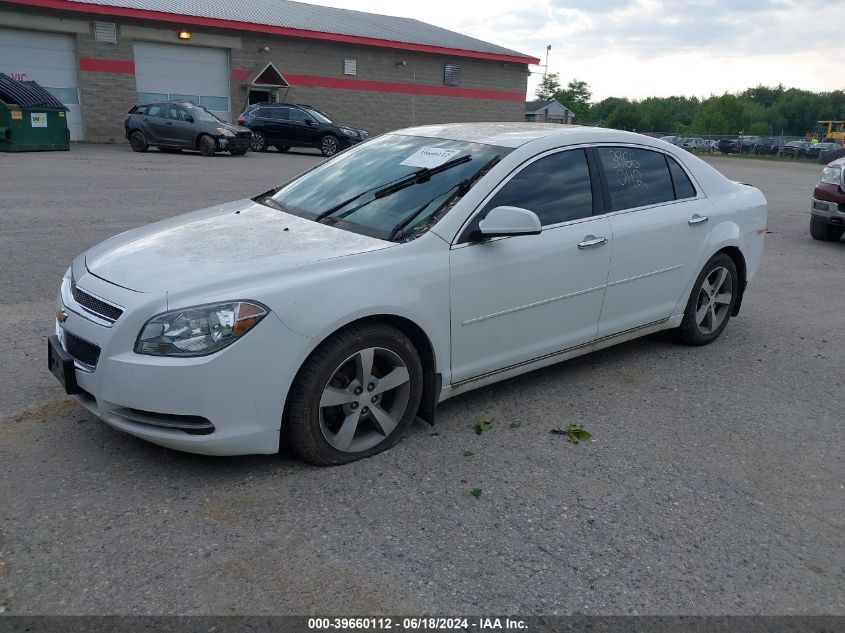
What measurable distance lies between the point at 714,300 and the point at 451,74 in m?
31.8

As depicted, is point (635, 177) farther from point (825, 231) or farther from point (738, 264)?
point (825, 231)

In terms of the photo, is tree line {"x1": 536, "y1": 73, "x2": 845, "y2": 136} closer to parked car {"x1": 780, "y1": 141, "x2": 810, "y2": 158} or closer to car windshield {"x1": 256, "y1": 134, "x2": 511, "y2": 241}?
parked car {"x1": 780, "y1": 141, "x2": 810, "y2": 158}

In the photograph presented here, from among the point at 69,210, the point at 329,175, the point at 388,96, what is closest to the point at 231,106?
the point at 388,96

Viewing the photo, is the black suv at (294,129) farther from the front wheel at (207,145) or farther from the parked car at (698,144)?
the parked car at (698,144)

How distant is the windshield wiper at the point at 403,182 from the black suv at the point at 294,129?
2034 cm

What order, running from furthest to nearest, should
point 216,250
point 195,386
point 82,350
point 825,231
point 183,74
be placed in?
1. point 183,74
2. point 825,231
3. point 216,250
4. point 82,350
5. point 195,386

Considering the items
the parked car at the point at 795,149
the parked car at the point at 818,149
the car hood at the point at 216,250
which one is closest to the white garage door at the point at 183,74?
the car hood at the point at 216,250

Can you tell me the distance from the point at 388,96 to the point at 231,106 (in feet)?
25.6

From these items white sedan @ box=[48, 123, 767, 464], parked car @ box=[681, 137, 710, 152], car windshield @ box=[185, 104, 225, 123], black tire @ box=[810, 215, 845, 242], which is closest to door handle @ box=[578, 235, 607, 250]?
white sedan @ box=[48, 123, 767, 464]

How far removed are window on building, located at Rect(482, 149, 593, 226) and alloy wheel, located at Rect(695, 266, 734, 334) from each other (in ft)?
4.76

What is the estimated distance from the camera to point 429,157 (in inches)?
170

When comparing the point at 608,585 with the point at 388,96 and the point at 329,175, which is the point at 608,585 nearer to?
the point at 329,175

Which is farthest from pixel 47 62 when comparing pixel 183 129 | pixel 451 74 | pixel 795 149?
pixel 795 149

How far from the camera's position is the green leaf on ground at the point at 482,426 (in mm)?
4000
